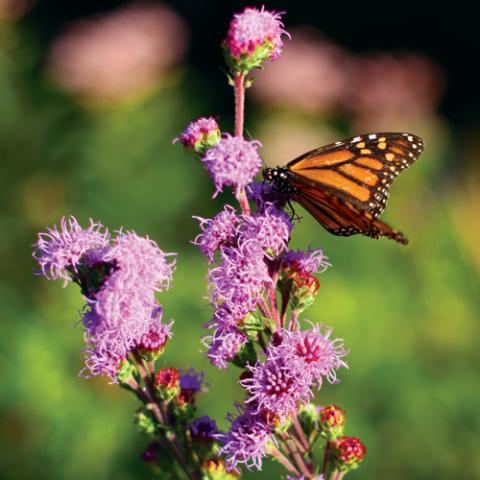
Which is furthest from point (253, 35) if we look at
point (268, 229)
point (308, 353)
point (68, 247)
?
point (308, 353)

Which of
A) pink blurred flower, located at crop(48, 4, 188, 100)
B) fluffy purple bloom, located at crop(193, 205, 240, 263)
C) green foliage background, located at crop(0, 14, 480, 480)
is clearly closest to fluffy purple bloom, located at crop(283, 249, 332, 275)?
fluffy purple bloom, located at crop(193, 205, 240, 263)

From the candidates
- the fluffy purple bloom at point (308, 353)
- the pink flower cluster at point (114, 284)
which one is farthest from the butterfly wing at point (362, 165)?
the pink flower cluster at point (114, 284)

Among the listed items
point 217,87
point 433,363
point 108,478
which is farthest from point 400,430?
point 217,87

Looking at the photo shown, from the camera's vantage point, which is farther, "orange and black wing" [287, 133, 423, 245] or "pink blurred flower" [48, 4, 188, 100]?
"pink blurred flower" [48, 4, 188, 100]

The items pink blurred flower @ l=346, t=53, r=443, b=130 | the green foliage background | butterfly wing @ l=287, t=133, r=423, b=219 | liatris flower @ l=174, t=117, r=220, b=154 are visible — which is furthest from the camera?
pink blurred flower @ l=346, t=53, r=443, b=130

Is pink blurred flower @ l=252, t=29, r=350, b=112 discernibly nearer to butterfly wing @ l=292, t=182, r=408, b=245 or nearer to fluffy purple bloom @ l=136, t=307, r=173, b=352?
butterfly wing @ l=292, t=182, r=408, b=245

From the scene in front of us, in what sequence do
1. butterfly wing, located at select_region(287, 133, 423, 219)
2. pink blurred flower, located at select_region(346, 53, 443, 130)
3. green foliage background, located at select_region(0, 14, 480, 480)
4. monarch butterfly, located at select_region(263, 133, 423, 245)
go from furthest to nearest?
pink blurred flower, located at select_region(346, 53, 443, 130), green foliage background, located at select_region(0, 14, 480, 480), butterfly wing, located at select_region(287, 133, 423, 219), monarch butterfly, located at select_region(263, 133, 423, 245)
